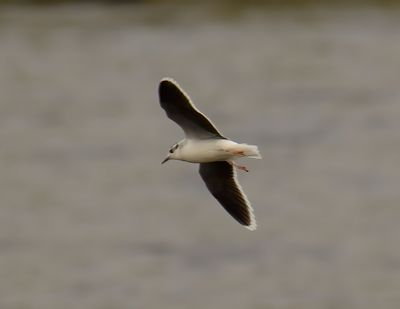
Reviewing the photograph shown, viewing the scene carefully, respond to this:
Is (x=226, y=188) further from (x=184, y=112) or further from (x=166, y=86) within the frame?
(x=166, y=86)

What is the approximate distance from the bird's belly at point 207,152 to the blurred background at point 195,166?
1345cm

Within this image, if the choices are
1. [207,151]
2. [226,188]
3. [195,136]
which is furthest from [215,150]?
[226,188]

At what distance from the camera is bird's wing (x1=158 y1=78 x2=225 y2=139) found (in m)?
9.01

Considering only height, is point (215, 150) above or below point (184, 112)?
below

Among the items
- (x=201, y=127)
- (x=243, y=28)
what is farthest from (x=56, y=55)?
(x=201, y=127)

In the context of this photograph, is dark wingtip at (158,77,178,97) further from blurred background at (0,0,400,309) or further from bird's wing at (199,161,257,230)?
blurred background at (0,0,400,309)

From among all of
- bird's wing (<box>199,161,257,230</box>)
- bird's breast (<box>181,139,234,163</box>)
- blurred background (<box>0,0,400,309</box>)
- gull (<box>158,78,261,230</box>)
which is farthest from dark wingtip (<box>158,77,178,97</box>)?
blurred background (<box>0,0,400,309</box>)

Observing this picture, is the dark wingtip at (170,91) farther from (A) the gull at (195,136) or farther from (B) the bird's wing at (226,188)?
(B) the bird's wing at (226,188)

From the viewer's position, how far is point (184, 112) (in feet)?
30.0

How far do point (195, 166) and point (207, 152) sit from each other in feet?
63.8

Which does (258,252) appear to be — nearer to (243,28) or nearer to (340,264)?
(340,264)

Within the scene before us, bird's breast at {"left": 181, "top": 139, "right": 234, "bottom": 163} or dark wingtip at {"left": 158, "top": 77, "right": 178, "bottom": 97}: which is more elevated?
dark wingtip at {"left": 158, "top": 77, "right": 178, "bottom": 97}

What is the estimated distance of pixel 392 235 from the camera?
26047 millimetres

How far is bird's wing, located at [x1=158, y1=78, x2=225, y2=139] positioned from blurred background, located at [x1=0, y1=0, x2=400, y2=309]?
13.4 metres
